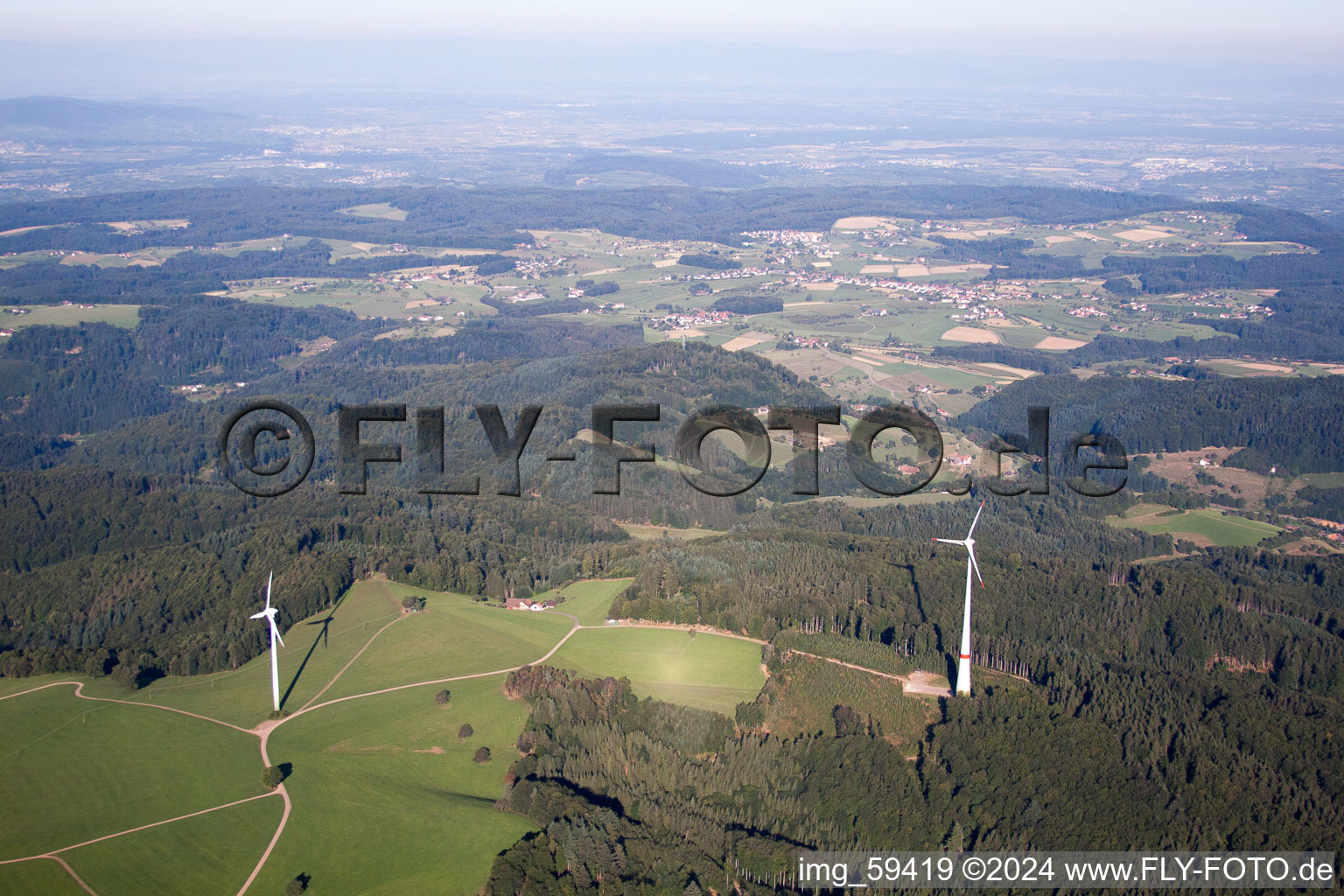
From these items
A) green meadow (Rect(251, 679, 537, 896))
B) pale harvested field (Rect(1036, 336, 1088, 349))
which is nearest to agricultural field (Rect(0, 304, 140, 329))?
green meadow (Rect(251, 679, 537, 896))

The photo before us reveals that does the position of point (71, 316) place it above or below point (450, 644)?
above

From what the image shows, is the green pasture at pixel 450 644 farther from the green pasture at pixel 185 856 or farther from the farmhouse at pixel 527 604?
the green pasture at pixel 185 856

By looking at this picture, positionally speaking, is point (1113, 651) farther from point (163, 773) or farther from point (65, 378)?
point (65, 378)

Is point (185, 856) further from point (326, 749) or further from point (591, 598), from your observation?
point (591, 598)

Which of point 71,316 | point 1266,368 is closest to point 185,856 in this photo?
point 1266,368

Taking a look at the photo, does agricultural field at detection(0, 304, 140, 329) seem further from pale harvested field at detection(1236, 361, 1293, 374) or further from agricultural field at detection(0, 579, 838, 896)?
pale harvested field at detection(1236, 361, 1293, 374)

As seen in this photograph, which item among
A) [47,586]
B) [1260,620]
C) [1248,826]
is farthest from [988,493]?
[47,586]

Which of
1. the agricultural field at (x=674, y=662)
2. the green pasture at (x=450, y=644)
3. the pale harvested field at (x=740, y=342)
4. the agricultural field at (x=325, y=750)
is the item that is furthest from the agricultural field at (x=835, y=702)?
the pale harvested field at (x=740, y=342)
